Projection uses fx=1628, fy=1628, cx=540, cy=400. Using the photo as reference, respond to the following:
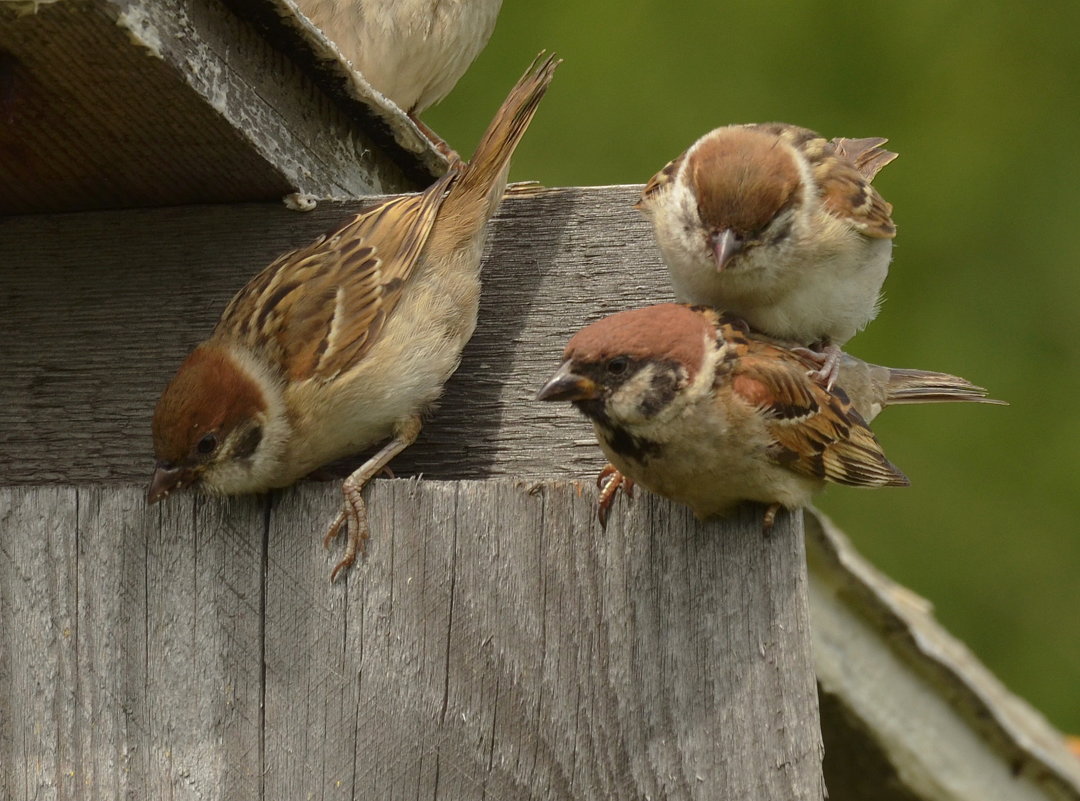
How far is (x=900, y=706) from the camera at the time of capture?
9.14 ft

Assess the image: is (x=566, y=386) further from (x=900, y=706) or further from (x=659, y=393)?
(x=900, y=706)

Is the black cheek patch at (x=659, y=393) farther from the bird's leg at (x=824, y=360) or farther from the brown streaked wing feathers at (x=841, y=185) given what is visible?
the brown streaked wing feathers at (x=841, y=185)

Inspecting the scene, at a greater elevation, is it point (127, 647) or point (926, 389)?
point (926, 389)

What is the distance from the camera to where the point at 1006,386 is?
173 inches

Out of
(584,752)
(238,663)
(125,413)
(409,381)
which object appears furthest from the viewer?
(125,413)

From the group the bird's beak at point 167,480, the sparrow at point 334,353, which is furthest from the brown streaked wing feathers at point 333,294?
the bird's beak at point 167,480

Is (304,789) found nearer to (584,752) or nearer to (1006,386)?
(584,752)

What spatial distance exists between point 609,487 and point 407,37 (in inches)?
54.8

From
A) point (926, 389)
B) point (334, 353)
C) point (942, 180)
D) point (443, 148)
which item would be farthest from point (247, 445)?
→ point (942, 180)

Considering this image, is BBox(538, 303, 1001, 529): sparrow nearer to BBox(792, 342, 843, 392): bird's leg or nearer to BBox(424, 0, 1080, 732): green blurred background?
BBox(792, 342, 843, 392): bird's leg

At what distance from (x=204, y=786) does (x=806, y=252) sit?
3.64 ft

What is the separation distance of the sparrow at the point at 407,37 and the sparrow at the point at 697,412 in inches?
42.6

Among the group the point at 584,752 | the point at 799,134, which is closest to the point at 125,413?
the point at 584,752

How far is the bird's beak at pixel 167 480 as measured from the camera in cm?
206
